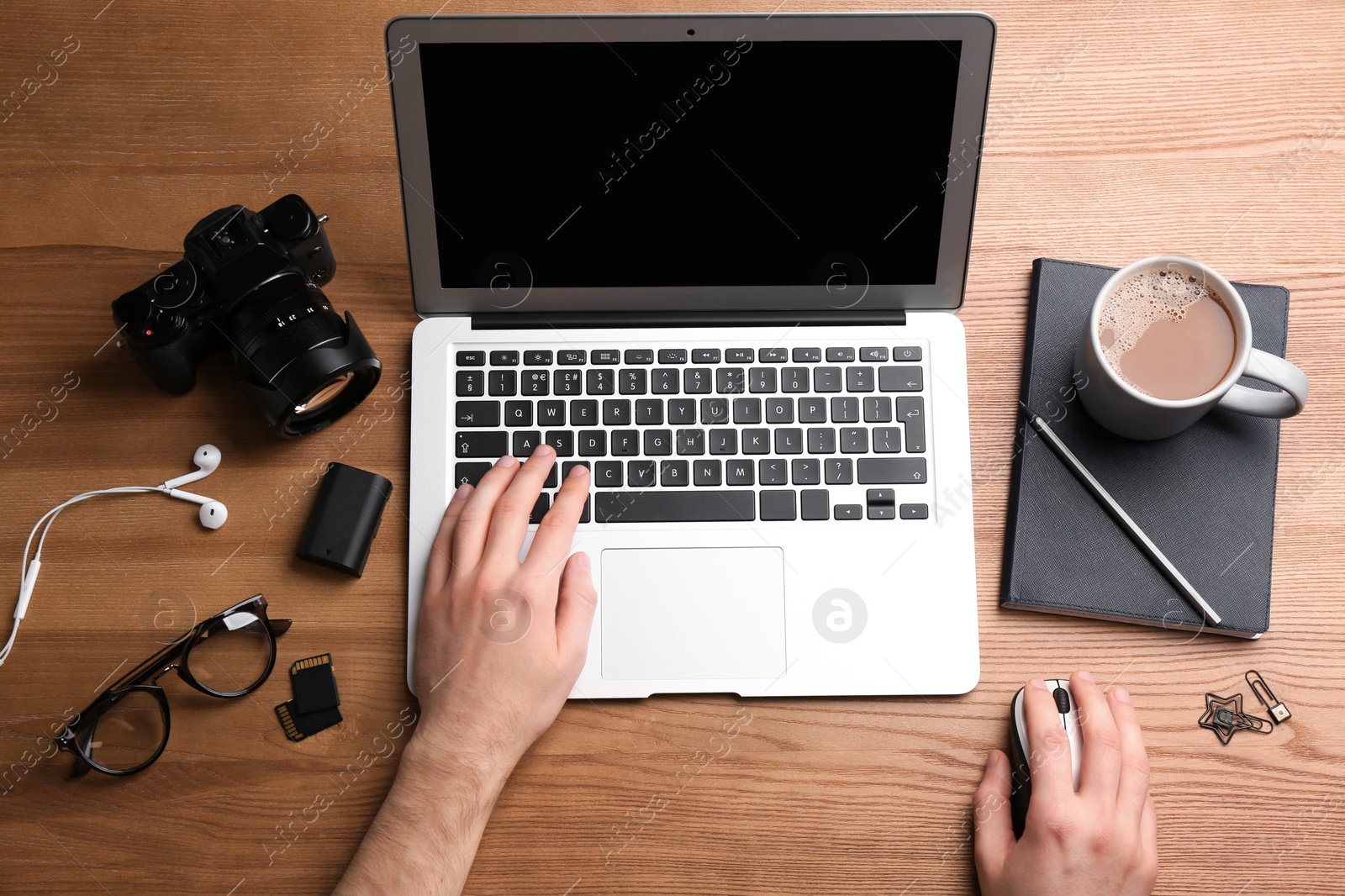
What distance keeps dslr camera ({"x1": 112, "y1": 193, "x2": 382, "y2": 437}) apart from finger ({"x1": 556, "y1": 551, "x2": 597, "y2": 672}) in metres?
0.27

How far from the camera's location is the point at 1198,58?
994 mm

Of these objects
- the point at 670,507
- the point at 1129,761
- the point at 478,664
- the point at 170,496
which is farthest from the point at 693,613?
the point at 170,496

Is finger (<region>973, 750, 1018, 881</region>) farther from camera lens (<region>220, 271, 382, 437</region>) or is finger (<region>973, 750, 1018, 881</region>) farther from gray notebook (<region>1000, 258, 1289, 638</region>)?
camera lens (<region>220, 271, 382, 437</region>)

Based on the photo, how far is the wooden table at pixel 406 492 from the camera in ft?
2.72

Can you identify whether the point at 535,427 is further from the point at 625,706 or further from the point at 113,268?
the point at 113,268

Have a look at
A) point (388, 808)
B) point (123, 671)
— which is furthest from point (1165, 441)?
point (123, 671)

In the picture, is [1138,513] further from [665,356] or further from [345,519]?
[345,519]

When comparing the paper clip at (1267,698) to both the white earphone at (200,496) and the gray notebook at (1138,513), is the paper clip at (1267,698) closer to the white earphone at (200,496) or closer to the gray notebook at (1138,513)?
the gray notebook at (1138,513)

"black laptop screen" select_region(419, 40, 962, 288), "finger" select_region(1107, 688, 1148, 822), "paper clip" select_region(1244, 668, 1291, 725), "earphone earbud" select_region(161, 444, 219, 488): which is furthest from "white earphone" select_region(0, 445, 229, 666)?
"paper clip" select_region(1244, 668, 1291, 725)

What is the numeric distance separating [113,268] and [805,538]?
788mm

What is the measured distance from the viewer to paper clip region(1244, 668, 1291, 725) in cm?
85

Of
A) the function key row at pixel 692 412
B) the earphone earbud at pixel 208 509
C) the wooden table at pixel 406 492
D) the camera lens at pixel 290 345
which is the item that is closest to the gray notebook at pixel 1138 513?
the wooden table at pixel 406 492

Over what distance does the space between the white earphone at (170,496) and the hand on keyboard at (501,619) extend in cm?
23

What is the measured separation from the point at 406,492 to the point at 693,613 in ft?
1.02
